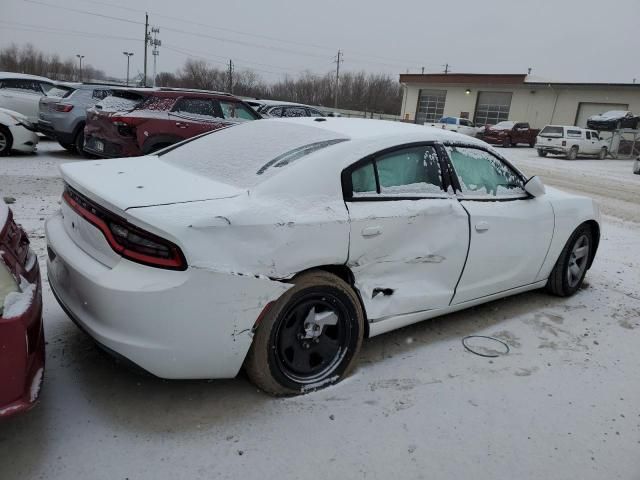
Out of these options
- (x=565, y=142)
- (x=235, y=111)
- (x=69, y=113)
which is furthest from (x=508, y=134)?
(x=69, y=113)

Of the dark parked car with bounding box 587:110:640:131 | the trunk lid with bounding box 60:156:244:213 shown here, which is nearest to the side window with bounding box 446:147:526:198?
the trunk lid with bounding box 60:156:244:213

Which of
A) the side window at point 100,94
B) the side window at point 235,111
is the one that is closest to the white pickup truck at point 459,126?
the side window at point 235,111

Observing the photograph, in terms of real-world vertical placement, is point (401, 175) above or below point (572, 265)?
above

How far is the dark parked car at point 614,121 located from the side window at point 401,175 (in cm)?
2850

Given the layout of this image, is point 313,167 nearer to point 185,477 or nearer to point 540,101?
point 185,477

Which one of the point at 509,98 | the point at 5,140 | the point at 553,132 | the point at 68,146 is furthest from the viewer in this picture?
the point at 509,98

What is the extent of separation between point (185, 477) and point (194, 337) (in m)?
0.60

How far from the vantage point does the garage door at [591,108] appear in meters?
31.3

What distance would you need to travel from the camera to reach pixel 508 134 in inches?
1104

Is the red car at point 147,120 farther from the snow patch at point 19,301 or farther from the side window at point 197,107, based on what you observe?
the snow patch at point 19,301

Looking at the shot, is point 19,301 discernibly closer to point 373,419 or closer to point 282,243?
point 282,243

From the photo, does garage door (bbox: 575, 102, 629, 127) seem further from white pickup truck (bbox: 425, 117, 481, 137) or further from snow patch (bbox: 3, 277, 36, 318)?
snow patch (bbox: 3, 277, 36, 318)

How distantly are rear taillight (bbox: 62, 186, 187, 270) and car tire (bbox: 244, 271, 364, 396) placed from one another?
0.56 m

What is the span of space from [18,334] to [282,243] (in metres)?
1.18
